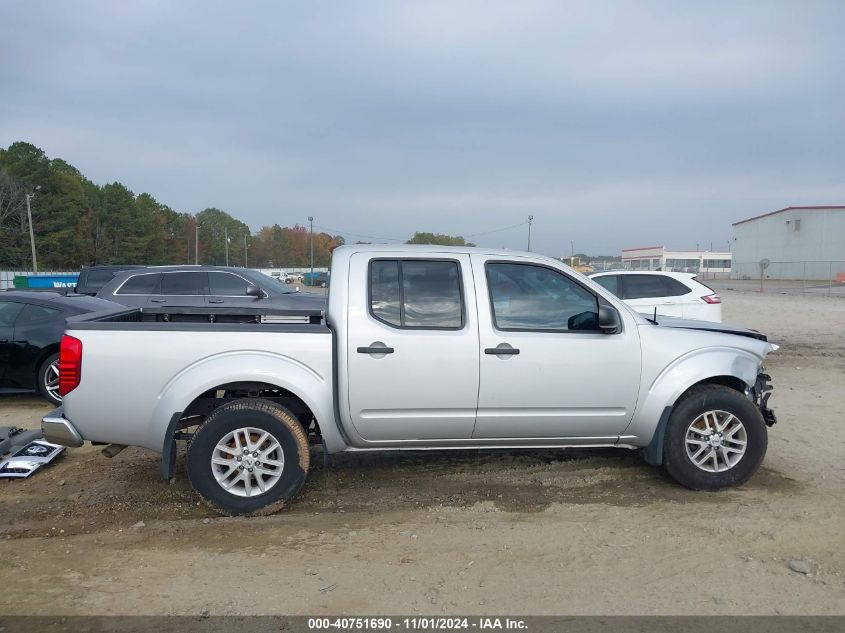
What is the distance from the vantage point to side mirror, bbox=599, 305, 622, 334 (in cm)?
422

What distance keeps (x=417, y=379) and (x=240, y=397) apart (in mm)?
1299

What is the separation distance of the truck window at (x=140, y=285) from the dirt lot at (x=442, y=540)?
17.6 ft

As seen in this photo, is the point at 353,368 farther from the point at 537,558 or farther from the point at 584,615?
the point at 584,615

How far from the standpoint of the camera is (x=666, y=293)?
32.9 feet

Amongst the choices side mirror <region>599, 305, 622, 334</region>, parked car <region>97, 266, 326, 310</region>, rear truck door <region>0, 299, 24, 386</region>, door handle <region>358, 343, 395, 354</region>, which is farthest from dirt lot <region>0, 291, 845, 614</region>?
parked car <region>97, 266, 326, 310</region>

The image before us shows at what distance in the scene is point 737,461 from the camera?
4.41 metres

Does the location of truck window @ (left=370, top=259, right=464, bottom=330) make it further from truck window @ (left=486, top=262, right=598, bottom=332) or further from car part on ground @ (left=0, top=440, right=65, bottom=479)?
car part on ground @ (left=0, top=440, right=65, bottom=479)

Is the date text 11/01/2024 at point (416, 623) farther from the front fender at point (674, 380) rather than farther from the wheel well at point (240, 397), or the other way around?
the front fender at point (674, 380)

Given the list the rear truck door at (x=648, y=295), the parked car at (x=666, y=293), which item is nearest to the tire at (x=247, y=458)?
the parked car at (x=666, y=293)

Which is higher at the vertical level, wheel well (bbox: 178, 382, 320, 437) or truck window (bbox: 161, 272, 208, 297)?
truck window (bbox: 161, 272, 208, 297)

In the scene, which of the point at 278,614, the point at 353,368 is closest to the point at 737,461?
the point at 353,368

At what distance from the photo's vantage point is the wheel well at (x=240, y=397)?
4.17 m

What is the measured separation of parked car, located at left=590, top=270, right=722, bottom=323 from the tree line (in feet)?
108

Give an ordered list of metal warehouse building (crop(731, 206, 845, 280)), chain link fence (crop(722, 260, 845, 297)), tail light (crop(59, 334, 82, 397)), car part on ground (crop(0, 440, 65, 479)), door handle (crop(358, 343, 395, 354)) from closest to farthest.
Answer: tail light (crop(59, 334, 82, 397)) → door handle (crop(358, 343, 395, 354)) → car part on ground (crop(0, 440, 65, 479)) → chain link fence (crop(722, 260, 845, 297)) → metal warehouse building (crop(731, 206, 845, 280))
